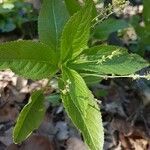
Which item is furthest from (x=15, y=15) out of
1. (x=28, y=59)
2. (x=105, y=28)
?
(x=28, y=59)

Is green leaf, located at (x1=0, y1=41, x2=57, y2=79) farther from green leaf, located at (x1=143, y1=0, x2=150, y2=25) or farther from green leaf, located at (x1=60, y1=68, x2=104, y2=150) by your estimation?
green leaf, located at (x1=143, y1=0, x2=150, y2=25)

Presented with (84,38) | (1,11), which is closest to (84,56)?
(84,38)

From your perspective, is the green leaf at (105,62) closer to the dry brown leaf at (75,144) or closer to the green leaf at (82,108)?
the green leaf at (82,108)

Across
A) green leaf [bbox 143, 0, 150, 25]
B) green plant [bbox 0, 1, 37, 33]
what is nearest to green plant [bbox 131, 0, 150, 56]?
green leaf [bbox 143, 0, 150, 25]

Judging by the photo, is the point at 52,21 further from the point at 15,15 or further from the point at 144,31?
the point at 15,15

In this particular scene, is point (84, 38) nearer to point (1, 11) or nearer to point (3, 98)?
point (3, 98)

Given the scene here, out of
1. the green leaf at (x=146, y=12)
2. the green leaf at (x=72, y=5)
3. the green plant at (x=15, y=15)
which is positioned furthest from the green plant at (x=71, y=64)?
the green plant at (x=15, y=15)
